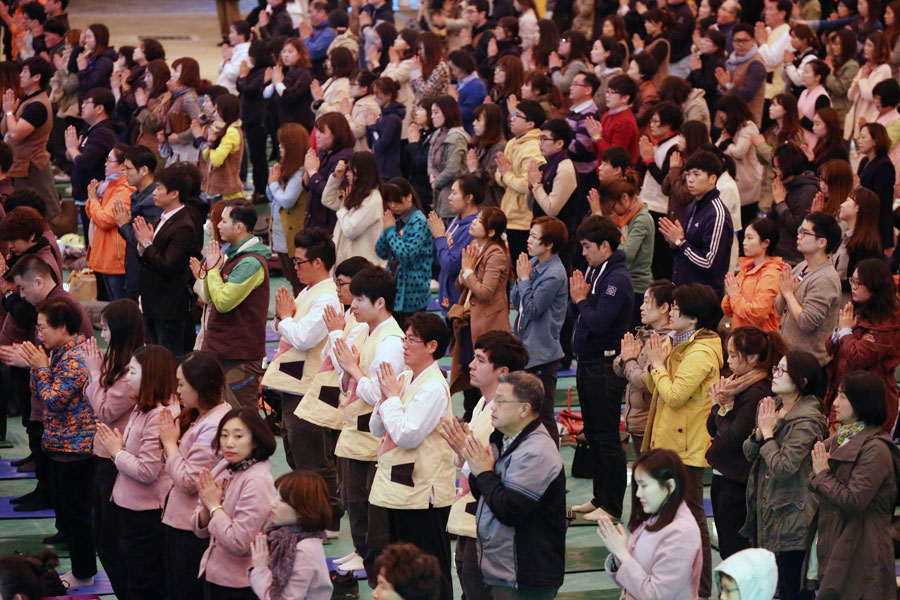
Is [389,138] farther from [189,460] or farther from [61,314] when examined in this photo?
[189,460]

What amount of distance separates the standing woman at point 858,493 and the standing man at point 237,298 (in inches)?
122

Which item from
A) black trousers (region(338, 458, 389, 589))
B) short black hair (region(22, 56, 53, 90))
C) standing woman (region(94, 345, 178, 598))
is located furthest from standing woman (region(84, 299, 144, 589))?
short black hair (region(22, 56, 53, 90))

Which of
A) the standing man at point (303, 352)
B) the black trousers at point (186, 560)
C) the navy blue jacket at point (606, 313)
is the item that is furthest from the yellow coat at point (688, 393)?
the black trousers at point (186, 560)

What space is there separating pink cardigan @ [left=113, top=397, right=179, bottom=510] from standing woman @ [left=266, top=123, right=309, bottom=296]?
3.55 meters

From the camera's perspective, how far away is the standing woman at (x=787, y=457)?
5129 mm

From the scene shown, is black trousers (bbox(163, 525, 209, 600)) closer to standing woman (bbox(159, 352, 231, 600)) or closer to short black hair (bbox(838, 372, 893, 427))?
standing woman (bbox(159, 352, 231, 600))

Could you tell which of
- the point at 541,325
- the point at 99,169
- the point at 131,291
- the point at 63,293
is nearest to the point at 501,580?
the point at 541,325

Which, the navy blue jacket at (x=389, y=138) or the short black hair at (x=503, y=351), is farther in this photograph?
the navy blue jacket at (x=389, y=138)

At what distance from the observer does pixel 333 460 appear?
6957mm

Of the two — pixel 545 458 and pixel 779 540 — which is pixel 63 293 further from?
pixel 779 540

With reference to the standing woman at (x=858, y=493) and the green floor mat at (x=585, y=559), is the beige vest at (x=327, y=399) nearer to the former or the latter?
the green floor mat at (x=585, y=559)

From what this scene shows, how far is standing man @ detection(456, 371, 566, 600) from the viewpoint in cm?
468

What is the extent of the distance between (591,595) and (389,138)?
16.6 ft

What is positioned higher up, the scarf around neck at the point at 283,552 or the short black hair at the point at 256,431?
the short black hair at the point at 256,431
